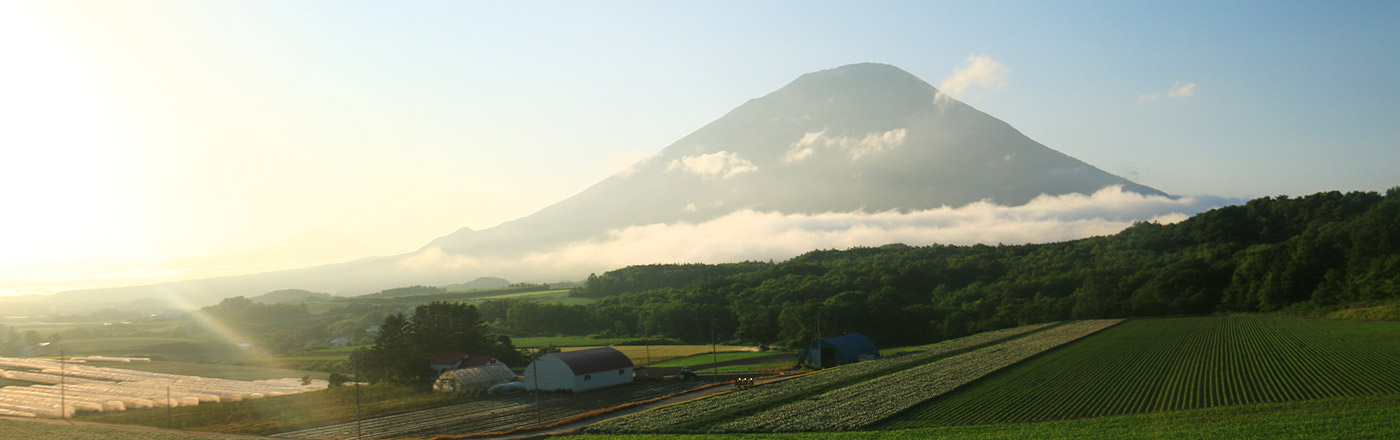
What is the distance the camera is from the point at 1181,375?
102 feet

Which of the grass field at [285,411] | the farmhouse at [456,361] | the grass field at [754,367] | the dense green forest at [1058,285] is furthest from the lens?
the dense green forest at [1058,285]

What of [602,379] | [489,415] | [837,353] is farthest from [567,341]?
[489,415]

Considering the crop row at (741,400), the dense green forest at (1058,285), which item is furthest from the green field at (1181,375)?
the dense green forest at (1058,285)

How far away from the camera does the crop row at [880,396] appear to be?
26.2m

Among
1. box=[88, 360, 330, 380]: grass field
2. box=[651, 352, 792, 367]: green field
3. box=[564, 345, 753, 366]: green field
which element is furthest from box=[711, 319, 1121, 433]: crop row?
box=[88, 360, 330, 380]: grass field

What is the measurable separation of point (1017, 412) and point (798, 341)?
45.3 m

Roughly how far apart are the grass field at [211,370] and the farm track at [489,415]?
31.4 meters

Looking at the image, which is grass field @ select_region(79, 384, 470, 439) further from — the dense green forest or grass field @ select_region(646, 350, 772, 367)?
the dense green forest

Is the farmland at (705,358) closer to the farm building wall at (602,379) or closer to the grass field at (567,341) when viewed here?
the farm building wall at (602,379)

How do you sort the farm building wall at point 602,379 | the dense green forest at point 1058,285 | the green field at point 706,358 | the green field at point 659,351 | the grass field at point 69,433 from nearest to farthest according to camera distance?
the grass field at point 69,433, the farm building wall at point 602,379, the green field at point 706,358, the green field at point 659,351, the dense green forest at point 1058,285

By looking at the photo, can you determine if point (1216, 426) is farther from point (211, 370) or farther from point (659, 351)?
point (211, 370)

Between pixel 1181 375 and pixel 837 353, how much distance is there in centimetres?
2467

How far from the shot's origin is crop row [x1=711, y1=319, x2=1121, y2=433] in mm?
26219

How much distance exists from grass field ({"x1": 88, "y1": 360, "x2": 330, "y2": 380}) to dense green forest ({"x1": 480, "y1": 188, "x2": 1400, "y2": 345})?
1148 inches
